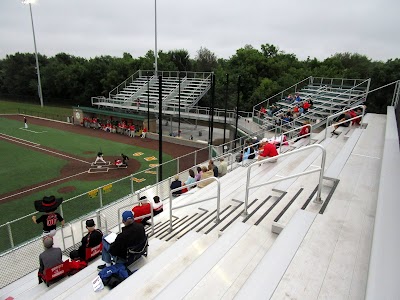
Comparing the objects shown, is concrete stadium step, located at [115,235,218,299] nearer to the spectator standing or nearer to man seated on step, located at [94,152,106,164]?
the spectator standing

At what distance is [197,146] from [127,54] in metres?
40.9

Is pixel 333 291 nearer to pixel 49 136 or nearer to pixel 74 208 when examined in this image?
pixel 74 208

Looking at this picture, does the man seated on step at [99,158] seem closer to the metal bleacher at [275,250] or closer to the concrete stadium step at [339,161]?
the metal bleacher at [275,250]

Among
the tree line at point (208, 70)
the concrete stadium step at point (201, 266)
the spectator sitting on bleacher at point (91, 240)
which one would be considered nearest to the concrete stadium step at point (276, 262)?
the concrete stadium step at point (201, 266)

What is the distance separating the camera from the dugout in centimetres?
2570

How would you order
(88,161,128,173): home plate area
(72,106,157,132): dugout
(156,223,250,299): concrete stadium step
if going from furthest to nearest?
(72,106,157,132): dugout < (88,161,128,173): home plate area < (156,223,250,299): concrete stadium step

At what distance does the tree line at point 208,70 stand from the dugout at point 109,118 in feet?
27.2

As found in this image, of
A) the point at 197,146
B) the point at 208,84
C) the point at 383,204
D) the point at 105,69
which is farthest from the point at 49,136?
the point at 105,69

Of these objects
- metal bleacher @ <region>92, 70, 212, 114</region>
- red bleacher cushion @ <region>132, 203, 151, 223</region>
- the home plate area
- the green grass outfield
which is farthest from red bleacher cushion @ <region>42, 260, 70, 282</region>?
metal bleacher @ <region>92, 70, 212, 114</region>

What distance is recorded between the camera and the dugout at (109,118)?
84.3 feet

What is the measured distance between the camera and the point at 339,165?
5.55 meters

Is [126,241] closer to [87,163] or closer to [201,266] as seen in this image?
[201,266]

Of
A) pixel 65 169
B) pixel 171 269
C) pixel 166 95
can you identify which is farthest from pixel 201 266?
pixel 166 95

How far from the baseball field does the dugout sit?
1.81 meters
